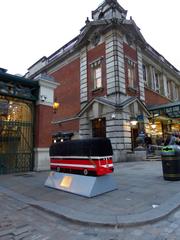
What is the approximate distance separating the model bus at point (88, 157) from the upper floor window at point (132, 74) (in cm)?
1282

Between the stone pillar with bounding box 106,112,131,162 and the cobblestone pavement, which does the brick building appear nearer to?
the stone pillar with bounding box 106,112,131,162

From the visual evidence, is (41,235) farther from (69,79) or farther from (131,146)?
(69,79)

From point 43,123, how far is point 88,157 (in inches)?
236

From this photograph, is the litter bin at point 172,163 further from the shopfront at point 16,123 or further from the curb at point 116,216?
the shopfront at point 16,123

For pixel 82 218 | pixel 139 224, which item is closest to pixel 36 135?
pixel 82 218

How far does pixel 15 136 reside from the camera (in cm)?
1028

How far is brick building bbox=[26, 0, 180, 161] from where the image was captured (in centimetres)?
1575

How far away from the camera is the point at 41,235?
3.30 meters

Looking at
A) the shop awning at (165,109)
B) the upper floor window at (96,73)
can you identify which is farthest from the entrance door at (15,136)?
the shop awning at (165,109)

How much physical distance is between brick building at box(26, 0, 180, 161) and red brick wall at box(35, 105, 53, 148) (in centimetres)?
589

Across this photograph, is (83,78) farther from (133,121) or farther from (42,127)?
(42,127)

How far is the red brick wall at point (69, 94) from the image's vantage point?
64.9 ft

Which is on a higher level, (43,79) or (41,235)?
(43,79)

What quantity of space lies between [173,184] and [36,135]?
7.35m
